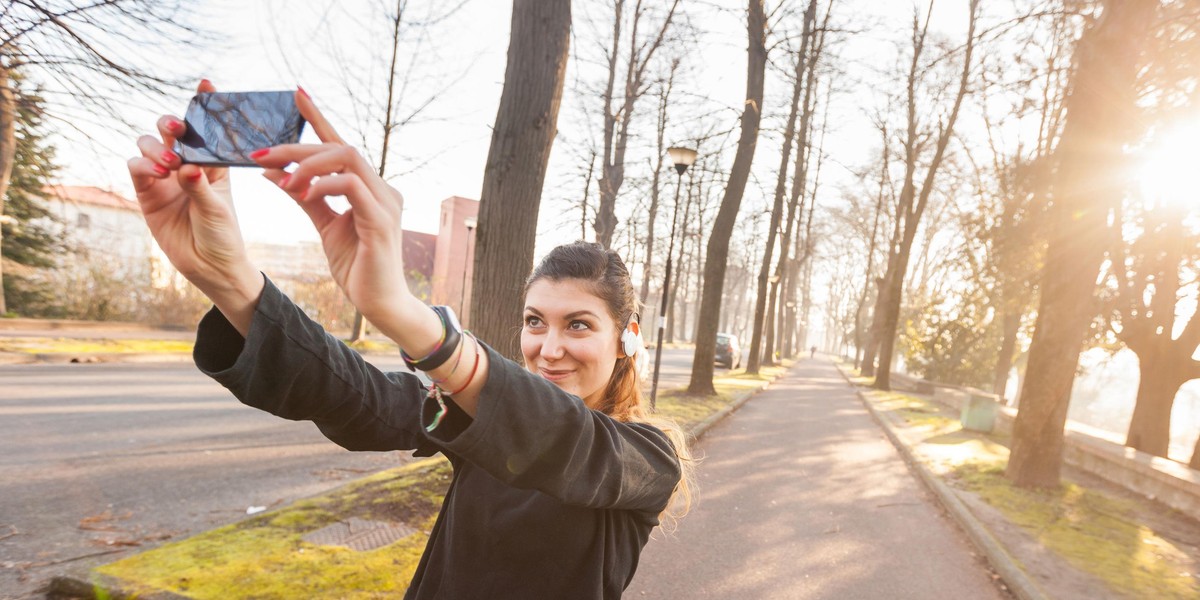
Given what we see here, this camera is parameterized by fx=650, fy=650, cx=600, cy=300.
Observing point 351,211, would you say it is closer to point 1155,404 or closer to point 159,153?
point 159,153

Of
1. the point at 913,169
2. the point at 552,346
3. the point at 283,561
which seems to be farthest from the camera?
the point at 913,169

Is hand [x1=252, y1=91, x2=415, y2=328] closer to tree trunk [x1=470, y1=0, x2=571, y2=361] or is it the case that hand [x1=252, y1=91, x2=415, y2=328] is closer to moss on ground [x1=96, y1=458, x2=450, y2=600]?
moss on ground [x1=96, y1=458, x2=450, y2=600]

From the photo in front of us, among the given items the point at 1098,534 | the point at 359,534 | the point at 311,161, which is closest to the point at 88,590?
the point at 359,534

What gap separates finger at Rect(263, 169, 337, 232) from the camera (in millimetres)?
947

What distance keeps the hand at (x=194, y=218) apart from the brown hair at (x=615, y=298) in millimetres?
746

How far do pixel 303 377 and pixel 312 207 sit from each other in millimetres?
551

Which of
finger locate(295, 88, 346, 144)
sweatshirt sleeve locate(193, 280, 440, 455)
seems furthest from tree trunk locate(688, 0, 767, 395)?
finger locate(295, 88, 346, 144)

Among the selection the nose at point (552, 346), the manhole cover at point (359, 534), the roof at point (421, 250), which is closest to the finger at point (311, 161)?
the nose at point (552, 346)

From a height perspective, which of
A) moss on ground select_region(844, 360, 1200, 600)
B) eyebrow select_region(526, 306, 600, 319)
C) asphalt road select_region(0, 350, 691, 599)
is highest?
eyebrow select_region(526, 306, 600, 319)

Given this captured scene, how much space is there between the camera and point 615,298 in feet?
5.93

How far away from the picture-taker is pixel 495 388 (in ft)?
3.61

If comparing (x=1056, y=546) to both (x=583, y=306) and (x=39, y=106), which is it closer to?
(x=583, y=306)

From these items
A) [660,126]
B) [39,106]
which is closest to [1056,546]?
[39,106]

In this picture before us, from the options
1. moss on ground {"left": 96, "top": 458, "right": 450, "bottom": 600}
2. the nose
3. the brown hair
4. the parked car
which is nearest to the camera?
the nose
